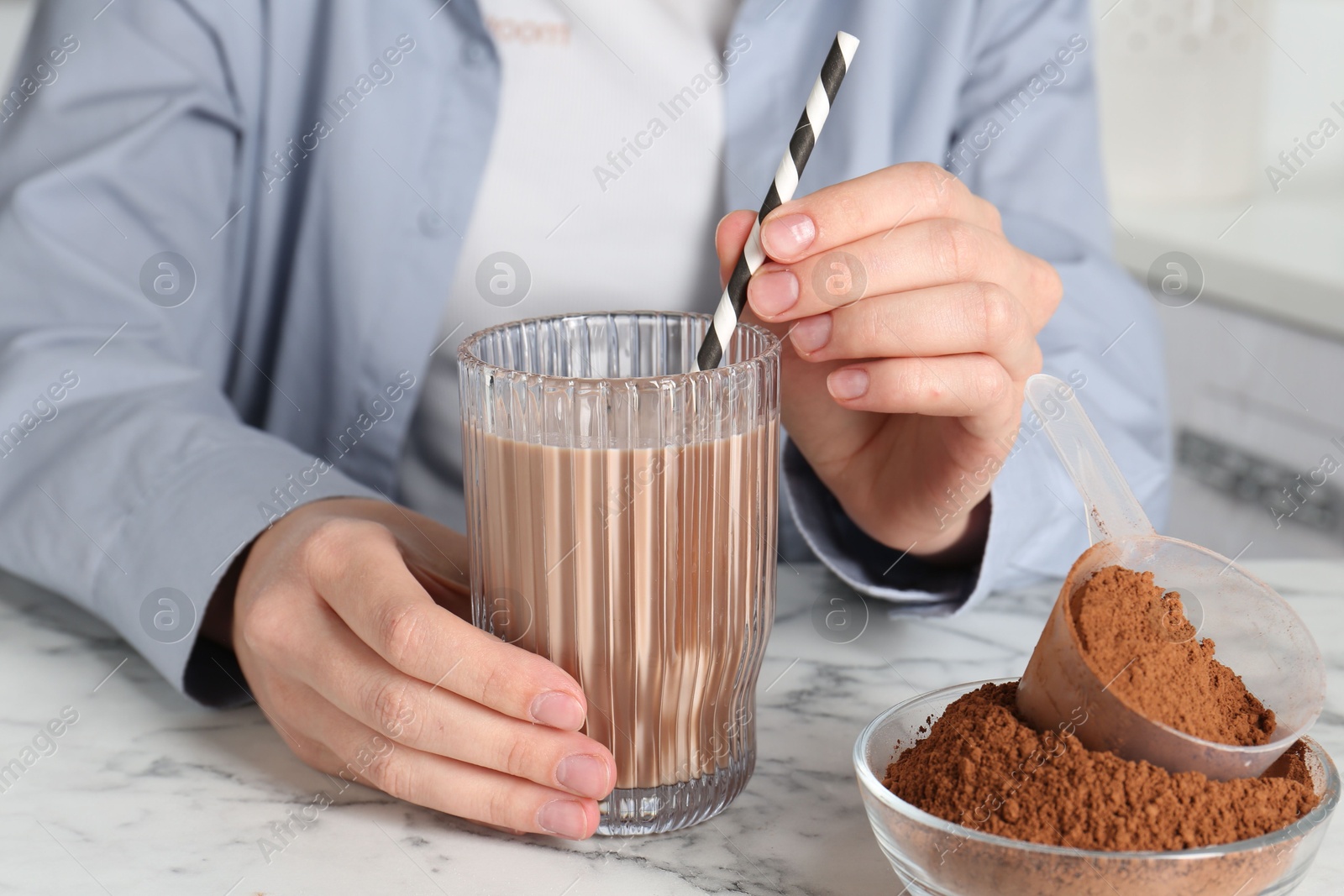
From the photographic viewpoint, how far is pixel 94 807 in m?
0.58

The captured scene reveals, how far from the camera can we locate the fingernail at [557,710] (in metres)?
0.52

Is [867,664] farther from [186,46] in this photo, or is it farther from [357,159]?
[186,46]

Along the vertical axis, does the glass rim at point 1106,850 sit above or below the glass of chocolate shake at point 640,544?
below

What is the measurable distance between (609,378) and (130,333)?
570 mm

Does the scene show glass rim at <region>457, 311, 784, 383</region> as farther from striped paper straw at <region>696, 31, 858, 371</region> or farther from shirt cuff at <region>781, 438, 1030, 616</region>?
shirt cuff at <region>781, 438, 1030, 616</region>

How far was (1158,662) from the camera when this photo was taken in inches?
18.7

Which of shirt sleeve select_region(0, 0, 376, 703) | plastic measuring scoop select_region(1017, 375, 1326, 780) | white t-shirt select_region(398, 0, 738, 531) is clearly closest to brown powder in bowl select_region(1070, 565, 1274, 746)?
plastic measuring scoop select_region(1017, 375, 1326, 780)

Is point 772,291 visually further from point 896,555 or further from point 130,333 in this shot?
point 130,333

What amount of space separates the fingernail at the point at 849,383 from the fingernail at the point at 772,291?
0.20 ft

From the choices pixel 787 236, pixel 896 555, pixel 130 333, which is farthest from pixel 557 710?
pixel 130 333

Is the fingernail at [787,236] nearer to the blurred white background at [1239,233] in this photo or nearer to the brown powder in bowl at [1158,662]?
the brown powder in bowl at [1158,662]

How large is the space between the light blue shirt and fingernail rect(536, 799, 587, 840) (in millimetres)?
356

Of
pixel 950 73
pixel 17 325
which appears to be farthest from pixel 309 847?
pixel 950 73

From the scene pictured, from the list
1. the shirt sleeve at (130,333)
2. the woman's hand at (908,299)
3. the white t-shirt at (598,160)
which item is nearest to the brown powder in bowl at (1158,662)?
the woman's hand at (908,299)
